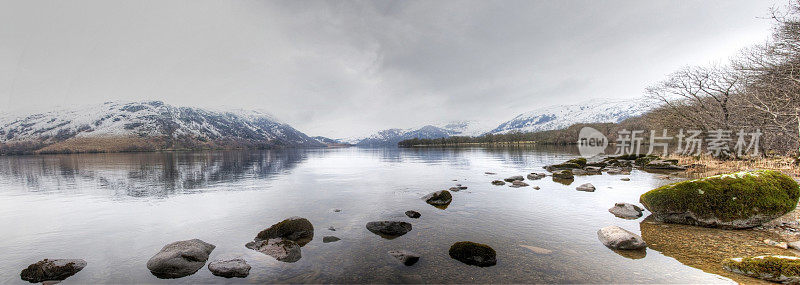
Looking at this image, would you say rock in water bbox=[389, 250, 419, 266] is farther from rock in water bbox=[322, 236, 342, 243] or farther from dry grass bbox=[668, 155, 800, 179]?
dry grass bbox=[668, 155, 800, 179]

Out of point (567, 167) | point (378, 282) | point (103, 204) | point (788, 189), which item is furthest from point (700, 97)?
point (103, 204)

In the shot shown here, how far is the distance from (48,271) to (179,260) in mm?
4236

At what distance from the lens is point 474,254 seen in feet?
36.1

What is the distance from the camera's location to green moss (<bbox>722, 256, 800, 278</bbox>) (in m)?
8.23

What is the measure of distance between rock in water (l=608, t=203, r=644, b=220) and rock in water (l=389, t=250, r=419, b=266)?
1360cm

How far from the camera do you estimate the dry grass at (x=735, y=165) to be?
2739 cm

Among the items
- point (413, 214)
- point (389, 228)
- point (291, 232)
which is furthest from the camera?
point (413, 214)

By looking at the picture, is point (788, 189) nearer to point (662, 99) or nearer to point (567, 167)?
point (567, 167)

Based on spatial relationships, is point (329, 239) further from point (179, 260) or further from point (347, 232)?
point (179, 260)

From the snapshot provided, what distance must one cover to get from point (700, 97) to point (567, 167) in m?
23.1

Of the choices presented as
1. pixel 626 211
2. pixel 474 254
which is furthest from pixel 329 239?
pixel 626 211

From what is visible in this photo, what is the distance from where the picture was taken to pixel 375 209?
20578mm

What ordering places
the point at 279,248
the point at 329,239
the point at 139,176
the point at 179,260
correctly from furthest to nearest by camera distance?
1. the point at 139,176
2. the point at 329,239
3. the point at 279,248
4. the point at 179,260

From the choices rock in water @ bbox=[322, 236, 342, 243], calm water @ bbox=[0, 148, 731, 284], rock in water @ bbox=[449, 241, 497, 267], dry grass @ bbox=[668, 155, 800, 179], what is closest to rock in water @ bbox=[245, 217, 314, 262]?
calm water @ bbox=[0, 148, 731, 284]
